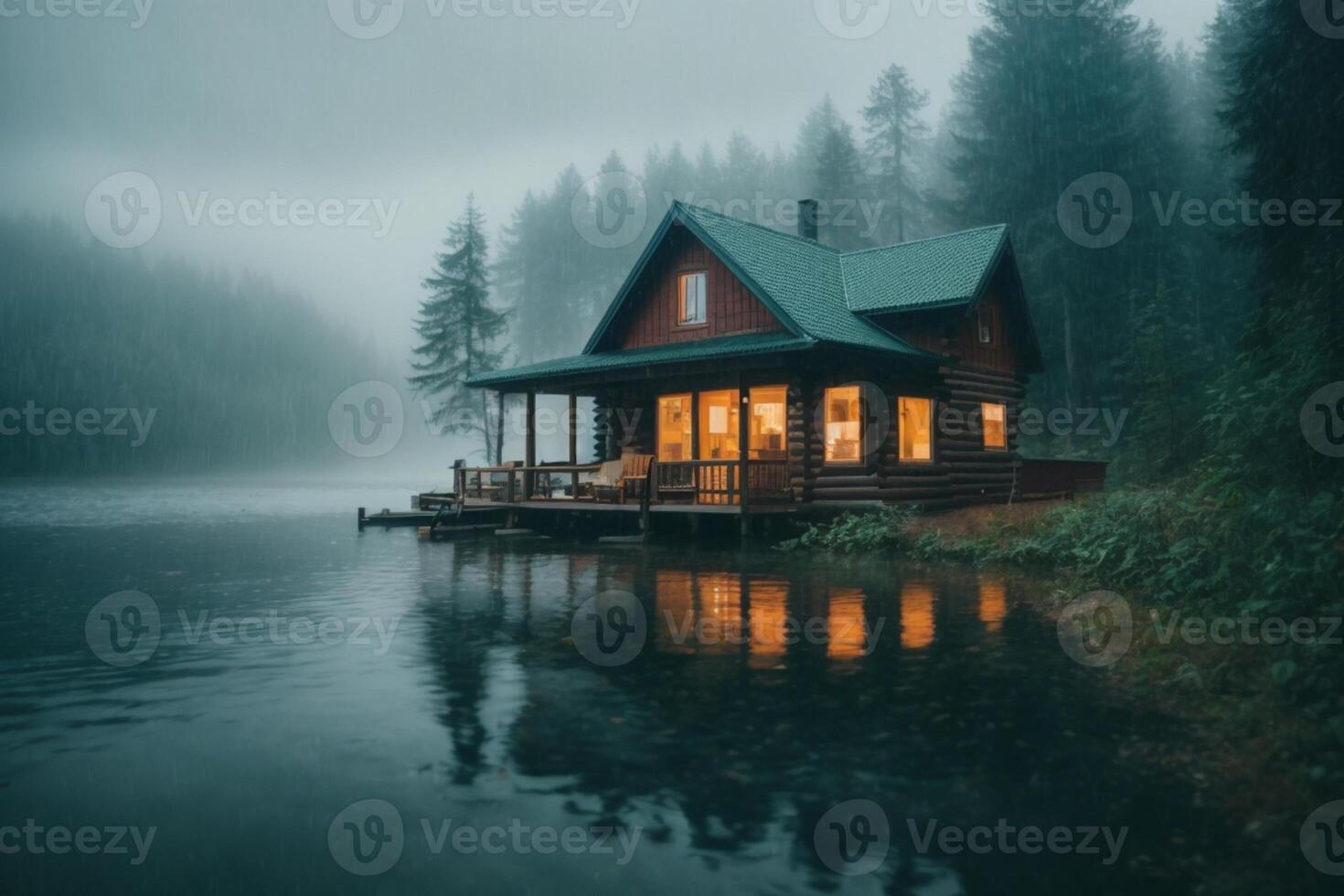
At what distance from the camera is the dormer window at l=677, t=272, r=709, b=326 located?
24016 mm

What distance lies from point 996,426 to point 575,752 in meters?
23.3

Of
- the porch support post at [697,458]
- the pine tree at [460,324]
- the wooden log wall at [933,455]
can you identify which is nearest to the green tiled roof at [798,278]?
the wooden log wall at [933,455]

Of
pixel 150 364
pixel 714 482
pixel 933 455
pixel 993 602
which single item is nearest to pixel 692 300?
pixel 714 482

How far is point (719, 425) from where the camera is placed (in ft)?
86.3

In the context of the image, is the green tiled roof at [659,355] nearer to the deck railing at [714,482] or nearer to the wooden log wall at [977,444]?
the deck railing at [714,482]

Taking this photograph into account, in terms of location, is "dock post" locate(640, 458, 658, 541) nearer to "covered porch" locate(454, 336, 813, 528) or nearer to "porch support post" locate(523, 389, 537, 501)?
"covered porch" locate(454, 336, 813, 528)

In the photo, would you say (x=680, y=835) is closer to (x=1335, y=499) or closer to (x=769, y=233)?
(x=1335, y=499)

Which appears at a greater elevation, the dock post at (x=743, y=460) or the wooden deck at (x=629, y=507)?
the dock post at (x=743, y=460)

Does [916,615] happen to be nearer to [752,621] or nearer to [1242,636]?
[752,621]

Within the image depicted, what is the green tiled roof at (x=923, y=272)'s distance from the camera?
23.5 meters

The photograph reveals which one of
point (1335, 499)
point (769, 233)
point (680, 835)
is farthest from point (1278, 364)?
point (769, 233)

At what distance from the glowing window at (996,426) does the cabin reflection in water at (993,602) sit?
12.9m

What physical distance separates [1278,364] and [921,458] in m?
11.1

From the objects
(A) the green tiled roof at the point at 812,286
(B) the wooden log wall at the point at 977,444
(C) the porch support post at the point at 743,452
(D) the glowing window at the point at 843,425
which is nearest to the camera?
(C) the porch support post at the point at 743,452
